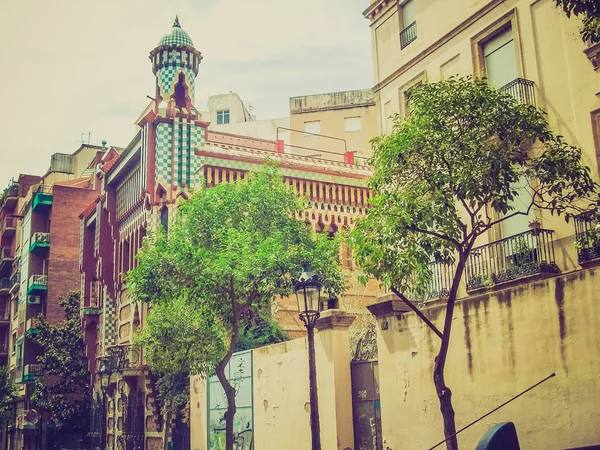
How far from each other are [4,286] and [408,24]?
52.7 m

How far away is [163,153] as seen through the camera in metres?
27.9

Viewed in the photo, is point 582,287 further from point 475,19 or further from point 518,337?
point 475,19

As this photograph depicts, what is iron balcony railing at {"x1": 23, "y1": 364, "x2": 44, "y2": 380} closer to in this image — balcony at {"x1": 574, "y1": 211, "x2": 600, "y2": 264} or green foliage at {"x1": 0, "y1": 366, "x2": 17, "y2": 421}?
green foliage at {"x1": 0, "y1": 366, "x2": 17, "y2": 421}

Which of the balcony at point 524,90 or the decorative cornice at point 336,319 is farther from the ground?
the balcony at point 524,90

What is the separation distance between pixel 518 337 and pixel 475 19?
697 cm

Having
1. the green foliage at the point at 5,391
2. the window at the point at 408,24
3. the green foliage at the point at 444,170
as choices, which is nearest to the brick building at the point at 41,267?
the green foliage at the point at 5,391

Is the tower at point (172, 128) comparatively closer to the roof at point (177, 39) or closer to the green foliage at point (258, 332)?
the roof at point (177, 39)

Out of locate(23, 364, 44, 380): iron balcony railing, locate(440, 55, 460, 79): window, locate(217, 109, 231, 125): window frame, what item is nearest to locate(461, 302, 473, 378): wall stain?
locate(440, 55, 460, 79): window

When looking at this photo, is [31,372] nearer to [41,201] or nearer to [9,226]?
[41,201]

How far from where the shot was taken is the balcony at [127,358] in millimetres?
29578

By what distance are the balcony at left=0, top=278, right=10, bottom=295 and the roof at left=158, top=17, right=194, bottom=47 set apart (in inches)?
1530

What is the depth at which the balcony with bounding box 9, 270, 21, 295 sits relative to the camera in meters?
57.1

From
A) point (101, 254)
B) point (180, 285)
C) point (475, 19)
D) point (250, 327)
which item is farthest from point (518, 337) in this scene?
point (101, 254)

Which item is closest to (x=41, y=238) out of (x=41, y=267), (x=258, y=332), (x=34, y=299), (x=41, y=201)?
(x=41, y=267)
